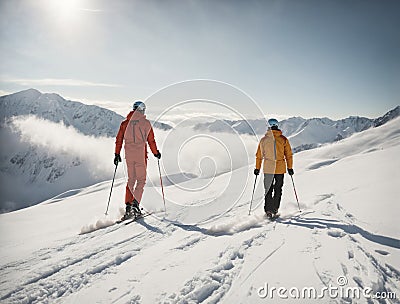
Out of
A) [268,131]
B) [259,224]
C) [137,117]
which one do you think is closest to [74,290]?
[259,224]

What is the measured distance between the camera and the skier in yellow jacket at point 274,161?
20.7ft

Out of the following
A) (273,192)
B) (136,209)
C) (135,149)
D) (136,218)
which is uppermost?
(135,149)

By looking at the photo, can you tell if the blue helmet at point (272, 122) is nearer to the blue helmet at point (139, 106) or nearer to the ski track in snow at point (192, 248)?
the ski track in snow at point (192, 248)

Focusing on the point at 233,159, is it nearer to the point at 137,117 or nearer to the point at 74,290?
the point at 137,117

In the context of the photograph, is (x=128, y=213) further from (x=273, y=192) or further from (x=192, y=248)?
(x=273, y=192)

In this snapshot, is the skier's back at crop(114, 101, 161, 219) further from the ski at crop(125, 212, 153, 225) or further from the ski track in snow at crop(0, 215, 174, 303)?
the ski track in snow at crop(0, 215, 174, 303)

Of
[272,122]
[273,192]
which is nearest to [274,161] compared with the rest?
[273,192]

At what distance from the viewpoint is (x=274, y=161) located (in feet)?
21.0

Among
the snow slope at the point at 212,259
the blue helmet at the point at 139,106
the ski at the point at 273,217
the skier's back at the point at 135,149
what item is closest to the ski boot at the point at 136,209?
the skier's back at the point at 135,149

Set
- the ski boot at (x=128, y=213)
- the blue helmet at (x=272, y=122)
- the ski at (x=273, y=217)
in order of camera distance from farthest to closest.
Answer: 1. the blue helmet at (x=272, y=122)
2. the ski boot at (x=128, y=213)
3. the ski at (x=273, y=217)

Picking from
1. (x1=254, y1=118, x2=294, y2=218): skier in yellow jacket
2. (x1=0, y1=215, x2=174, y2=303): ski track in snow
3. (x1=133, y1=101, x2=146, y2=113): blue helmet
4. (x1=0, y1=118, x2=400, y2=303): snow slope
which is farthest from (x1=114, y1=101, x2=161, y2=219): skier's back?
(x1=254, y1=118, x2=294, y2=218): skier in yellow jacket

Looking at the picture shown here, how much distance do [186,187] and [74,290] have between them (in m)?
7.91

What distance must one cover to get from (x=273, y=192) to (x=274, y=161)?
0.81 metres

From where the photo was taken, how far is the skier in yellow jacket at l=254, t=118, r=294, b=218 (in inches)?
249
